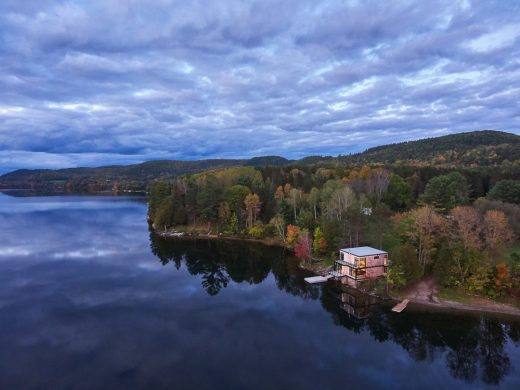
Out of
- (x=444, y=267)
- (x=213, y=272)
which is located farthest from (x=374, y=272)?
(x=213, y=272)

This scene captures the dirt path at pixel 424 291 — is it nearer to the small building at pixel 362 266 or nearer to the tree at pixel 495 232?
the small building at pixel 362 266

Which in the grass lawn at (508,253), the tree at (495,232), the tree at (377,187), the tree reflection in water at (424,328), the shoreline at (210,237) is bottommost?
the tree reflection in water at (424,328)

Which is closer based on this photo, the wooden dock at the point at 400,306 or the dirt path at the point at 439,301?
the dirt path at the point at 439,301

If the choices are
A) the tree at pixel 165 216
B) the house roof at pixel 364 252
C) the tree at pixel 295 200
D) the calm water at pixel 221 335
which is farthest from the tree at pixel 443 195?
the tree at pixel 165 216

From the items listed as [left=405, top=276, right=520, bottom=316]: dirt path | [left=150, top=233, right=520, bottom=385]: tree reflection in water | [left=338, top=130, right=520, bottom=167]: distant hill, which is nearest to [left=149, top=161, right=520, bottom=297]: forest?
[left=405, top=276, right=520, bottom=316]: dirt path

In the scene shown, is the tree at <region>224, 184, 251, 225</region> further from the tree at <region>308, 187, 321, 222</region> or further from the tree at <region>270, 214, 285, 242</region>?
the tree at <region>308, 187, 321, 222</region>

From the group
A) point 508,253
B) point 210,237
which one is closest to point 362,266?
point 508,253

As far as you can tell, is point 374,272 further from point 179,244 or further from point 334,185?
point 179,244
